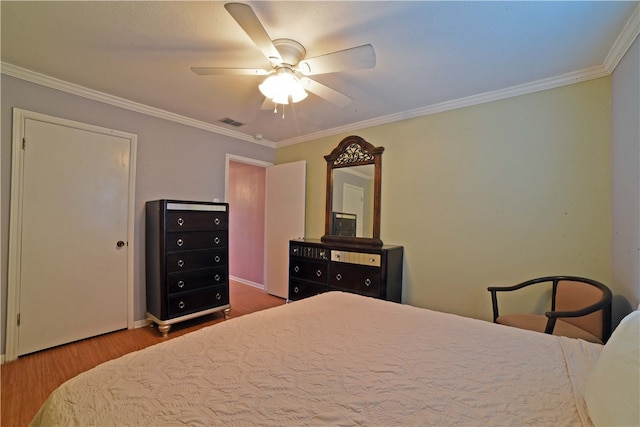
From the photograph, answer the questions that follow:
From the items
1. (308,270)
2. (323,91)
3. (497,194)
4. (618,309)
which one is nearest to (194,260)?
(308,270)

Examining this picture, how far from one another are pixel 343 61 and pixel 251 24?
53cm

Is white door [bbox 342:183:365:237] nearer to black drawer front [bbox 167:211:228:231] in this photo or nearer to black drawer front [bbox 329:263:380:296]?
black drawer front [bbox 329:263:380:296]

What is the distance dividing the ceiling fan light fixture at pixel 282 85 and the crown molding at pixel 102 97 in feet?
5.97

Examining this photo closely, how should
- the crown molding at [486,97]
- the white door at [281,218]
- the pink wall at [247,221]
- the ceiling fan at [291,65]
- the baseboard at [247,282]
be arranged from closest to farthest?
the ceiling fan at [291,65], the crown molding at [486,97], the white door at [281,218], the baseboard at [247,282], the pink wall at [247,221]

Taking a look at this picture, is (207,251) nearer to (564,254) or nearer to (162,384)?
(162,384)

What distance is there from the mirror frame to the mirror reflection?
0.04 metres

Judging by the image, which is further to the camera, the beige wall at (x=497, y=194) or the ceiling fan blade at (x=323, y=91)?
the beige wall at (x=497, y=194)

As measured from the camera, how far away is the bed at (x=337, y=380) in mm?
783

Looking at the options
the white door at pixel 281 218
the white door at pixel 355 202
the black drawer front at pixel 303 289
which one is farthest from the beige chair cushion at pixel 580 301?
the white door at pixel 281 218

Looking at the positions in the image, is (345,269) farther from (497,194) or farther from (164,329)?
(164,329)

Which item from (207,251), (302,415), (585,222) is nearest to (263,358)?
(302,415)

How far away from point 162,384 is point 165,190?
106 inches

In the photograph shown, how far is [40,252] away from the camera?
2363mm

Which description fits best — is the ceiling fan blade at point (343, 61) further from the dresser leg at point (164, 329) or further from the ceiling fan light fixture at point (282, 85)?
the dresser leg at point (164, 329)
